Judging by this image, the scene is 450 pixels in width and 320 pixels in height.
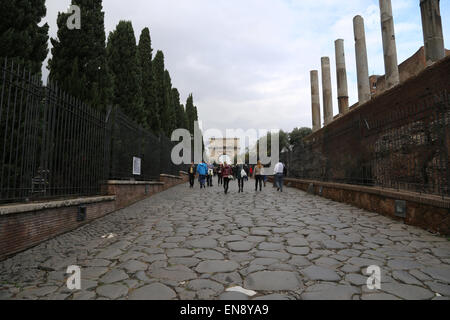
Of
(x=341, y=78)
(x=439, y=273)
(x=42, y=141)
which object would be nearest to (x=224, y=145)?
(x=341, y=78)

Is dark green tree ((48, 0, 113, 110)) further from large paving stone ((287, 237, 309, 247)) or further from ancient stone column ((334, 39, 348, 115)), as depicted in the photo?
ancient stone column ((334, 39, 348, 115))

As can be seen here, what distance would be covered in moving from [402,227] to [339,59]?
1471 cm

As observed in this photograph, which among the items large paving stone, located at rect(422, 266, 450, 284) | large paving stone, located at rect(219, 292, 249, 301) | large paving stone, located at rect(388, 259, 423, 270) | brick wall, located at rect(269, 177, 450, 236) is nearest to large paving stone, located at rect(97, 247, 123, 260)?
large paving stone, located at rect(219, 292, 249, 301)

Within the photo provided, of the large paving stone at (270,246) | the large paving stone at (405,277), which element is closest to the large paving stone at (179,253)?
the large paving stone at (270,246)

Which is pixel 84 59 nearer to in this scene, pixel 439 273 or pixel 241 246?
pixel 241 246

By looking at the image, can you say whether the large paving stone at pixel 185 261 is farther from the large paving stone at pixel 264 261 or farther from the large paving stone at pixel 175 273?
the large paving stone at pixel 264 261

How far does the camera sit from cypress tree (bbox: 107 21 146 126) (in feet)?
44.6

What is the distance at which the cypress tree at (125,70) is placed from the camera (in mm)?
13602

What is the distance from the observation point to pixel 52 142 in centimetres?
506

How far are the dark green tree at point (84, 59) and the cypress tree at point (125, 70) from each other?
3.41 m

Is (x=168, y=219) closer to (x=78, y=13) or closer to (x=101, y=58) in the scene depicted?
(x=101, y=58)

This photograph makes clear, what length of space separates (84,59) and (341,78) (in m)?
14.8

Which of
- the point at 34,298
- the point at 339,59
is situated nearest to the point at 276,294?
the point at 34,298

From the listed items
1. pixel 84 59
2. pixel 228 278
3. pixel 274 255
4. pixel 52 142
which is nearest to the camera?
pixel 228 278
